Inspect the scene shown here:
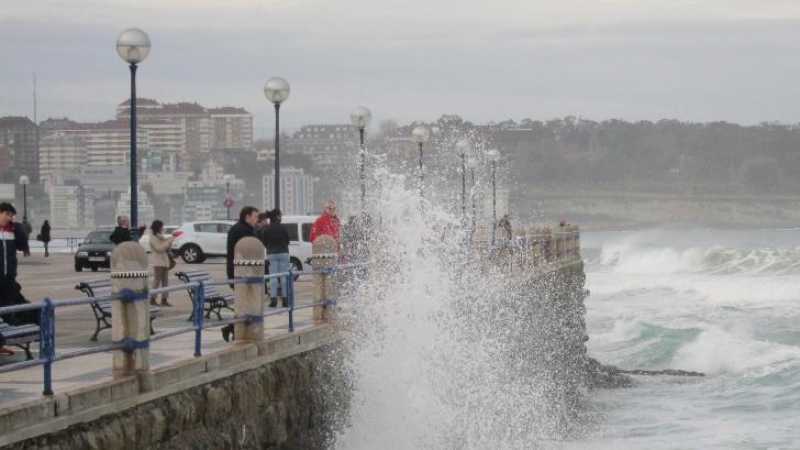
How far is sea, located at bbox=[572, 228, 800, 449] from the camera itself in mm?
24891

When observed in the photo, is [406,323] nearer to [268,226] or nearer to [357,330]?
[357,330]

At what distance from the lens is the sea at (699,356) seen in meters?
24.9

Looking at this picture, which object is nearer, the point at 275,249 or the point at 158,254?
the point at 275,249

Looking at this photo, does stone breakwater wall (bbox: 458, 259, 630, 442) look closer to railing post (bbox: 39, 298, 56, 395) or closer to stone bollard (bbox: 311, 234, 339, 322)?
stone bollard (bbox: 311, 234, 339, 322)

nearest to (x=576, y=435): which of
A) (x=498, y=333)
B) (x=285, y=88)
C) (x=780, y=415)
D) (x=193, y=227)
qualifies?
(x=498, y=333)

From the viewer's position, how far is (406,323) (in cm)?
1742

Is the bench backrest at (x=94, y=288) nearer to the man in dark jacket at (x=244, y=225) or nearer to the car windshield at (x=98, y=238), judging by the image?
the man in dark jacket at (x=244, y=225)

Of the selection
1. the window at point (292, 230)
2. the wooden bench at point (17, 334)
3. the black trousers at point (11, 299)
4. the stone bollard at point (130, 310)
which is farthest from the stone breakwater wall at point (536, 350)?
the wooden bench at point (17, 334)

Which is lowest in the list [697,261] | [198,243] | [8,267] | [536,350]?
[697,261]

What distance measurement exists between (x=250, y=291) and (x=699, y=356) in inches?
1062

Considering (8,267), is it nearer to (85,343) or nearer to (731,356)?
(85,343)

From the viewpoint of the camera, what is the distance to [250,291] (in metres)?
14.7

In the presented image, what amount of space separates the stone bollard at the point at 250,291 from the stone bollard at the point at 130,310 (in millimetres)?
2705

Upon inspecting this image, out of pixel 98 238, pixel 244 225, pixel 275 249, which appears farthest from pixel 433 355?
pixel 98 238
